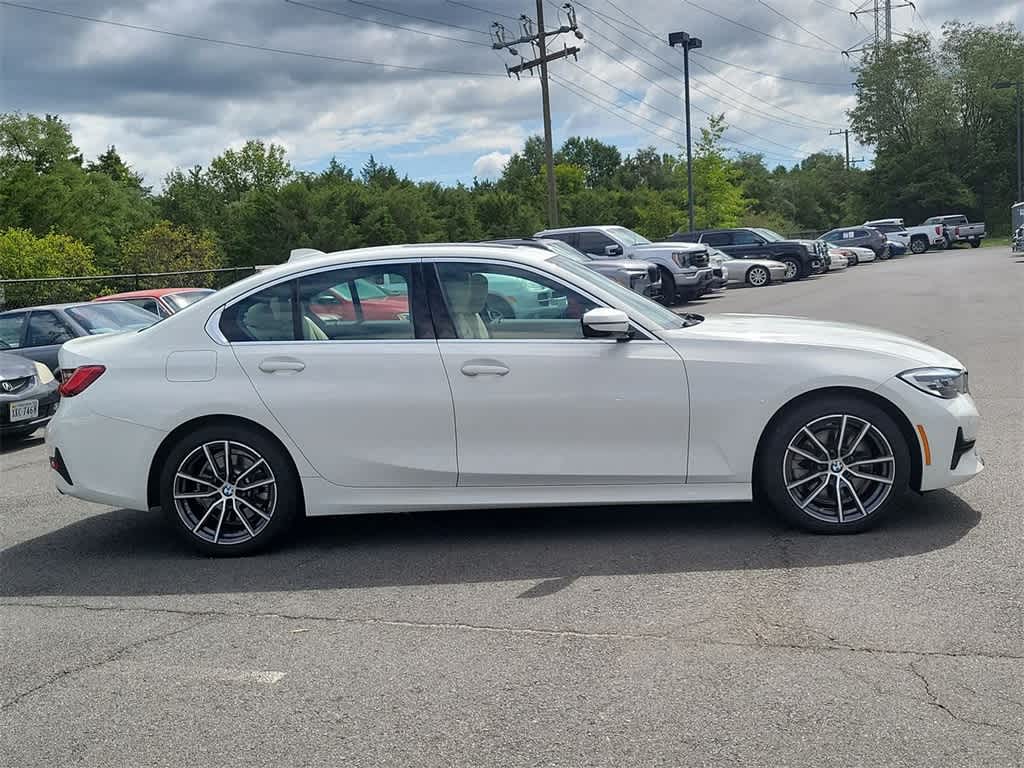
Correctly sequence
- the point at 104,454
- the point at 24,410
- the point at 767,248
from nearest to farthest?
the point at 104,454
the point at 24,410
the point at 767,248

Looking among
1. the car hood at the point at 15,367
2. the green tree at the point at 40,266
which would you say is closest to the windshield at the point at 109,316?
the car hood at the point at 15,367

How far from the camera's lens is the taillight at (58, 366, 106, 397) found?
594 cm

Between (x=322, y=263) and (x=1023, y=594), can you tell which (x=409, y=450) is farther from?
(x=1023, y=594)

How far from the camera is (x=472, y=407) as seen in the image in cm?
564

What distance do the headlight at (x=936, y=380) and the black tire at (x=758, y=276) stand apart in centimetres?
2901

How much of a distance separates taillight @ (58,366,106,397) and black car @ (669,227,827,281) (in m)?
31.3

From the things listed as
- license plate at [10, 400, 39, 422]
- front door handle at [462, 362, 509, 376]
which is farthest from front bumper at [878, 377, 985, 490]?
license plate at [10, 400, 39, 422]

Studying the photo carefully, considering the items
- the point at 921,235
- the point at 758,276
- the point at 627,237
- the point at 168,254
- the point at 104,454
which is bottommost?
the point at 758,276

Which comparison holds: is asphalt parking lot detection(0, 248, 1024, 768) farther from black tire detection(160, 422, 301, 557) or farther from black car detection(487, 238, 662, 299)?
black car detection(487, 238, 662, 299)

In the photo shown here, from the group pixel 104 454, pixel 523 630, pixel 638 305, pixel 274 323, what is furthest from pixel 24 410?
pixel 523 630

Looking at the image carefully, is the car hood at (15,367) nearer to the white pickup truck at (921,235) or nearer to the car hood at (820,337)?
the car hood at (820,337)

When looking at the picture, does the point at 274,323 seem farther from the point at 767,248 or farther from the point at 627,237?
the point at 767,248

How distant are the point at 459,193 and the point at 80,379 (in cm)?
6244

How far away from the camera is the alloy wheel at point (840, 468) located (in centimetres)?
556
